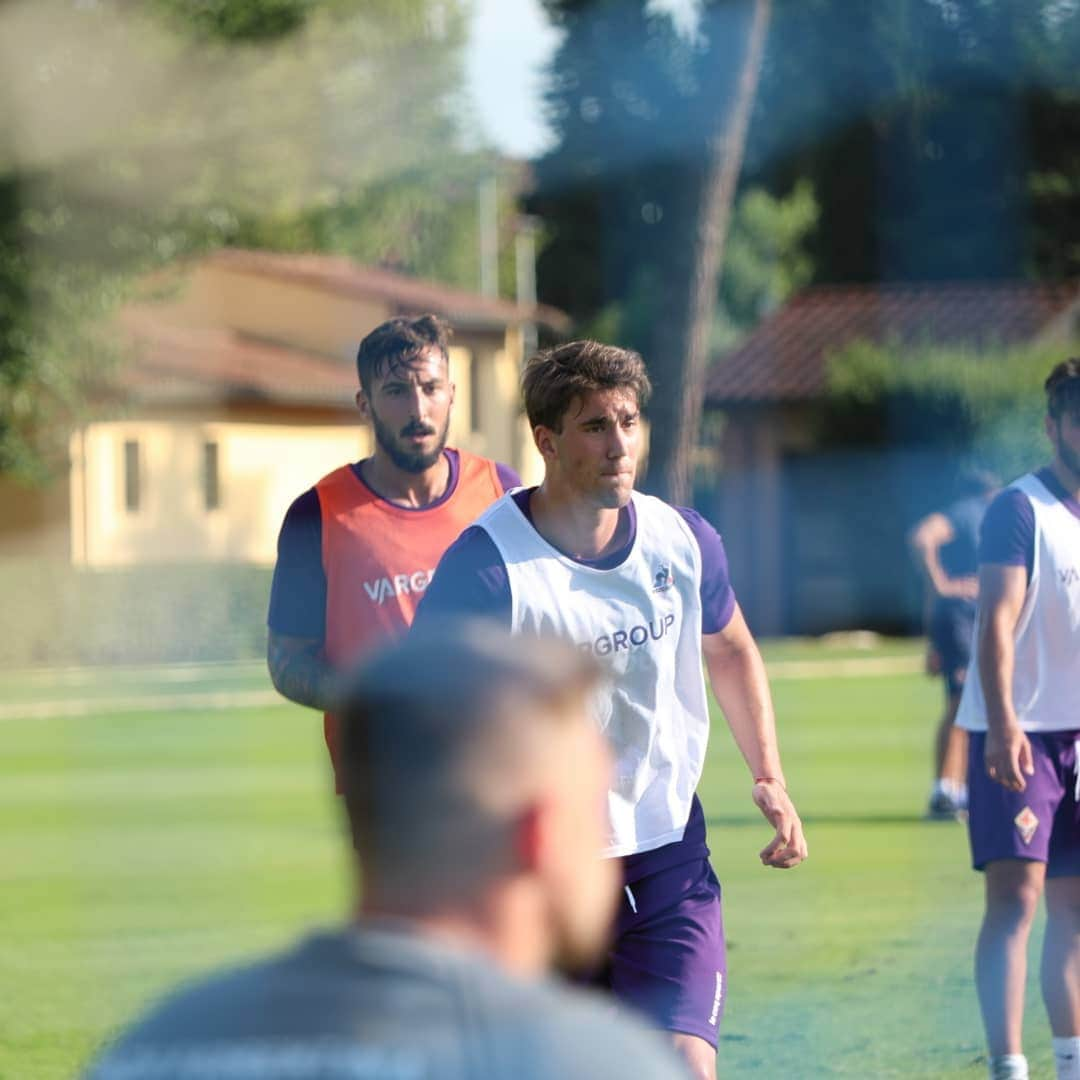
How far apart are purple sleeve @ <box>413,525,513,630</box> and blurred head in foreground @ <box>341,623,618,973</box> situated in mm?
2754

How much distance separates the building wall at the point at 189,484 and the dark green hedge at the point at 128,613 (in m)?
4.23

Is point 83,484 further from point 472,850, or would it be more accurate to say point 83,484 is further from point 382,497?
point 472,850

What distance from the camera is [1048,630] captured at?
6.36 m

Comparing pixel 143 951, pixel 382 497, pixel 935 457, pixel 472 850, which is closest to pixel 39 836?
pixel 143 951

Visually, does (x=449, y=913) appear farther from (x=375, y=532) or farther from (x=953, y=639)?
(x=953, y=639)

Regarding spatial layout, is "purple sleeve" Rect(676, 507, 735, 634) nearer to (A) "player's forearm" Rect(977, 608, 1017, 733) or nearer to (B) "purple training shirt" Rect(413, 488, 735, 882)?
(B) "purple training shirt" Rect(413, 488, 735, 882)

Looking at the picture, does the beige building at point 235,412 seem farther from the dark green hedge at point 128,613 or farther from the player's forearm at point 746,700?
the player's forearm at point 746,700

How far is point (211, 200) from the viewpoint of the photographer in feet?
108

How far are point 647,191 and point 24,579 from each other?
1058 cm

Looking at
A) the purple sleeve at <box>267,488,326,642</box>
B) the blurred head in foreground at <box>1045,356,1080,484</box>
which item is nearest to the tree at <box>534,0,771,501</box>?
the blurred head in foreground at <box>1045,356,1080,484</box>

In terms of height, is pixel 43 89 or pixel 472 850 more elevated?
pixel 43 89

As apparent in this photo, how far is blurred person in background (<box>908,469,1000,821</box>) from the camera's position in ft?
41.9

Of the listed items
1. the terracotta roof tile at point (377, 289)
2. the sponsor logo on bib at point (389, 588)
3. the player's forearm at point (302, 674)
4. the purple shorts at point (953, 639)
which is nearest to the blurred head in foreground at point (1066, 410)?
the sponsor logo on bib at point (389, 588)

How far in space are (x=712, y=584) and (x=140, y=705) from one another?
19214 mm
